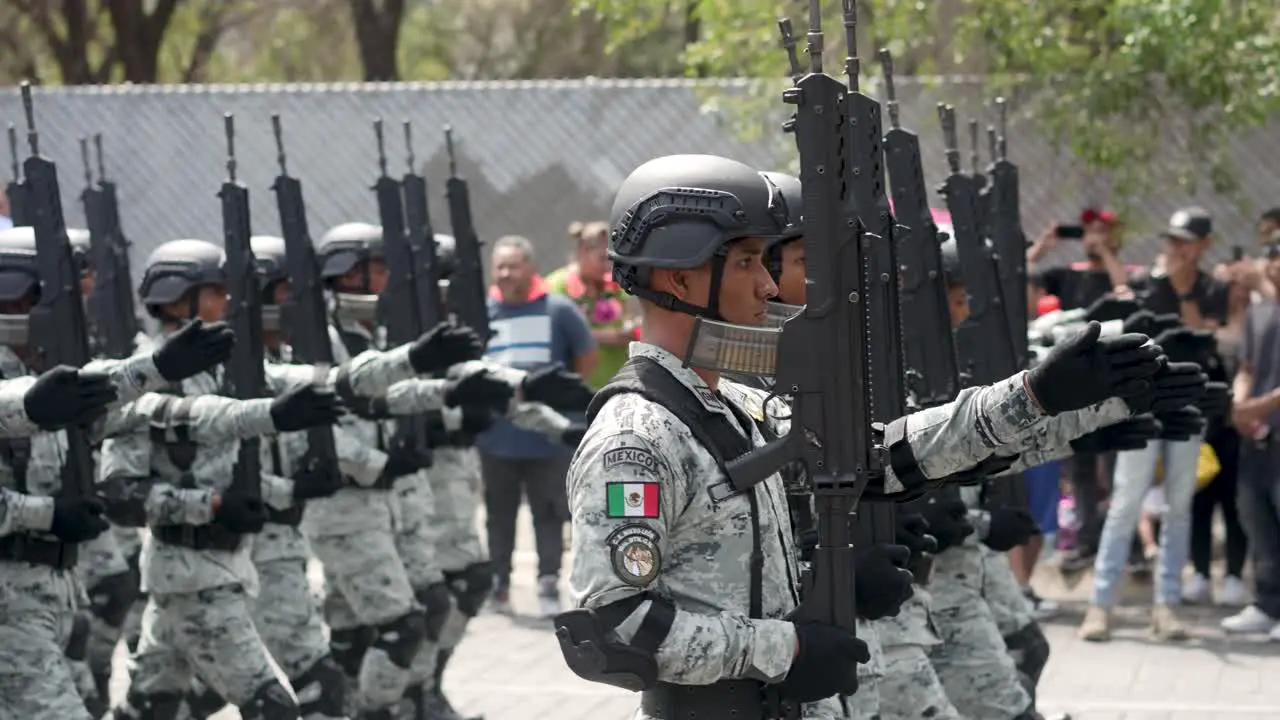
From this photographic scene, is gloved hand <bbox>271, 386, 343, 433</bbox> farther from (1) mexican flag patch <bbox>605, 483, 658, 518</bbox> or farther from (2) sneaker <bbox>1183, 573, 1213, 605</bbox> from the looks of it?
(2) sneaker <bbox>1183, 573, 1213, 605</bbox>

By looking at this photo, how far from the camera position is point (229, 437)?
7648 mm

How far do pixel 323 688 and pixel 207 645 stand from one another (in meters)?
0.58

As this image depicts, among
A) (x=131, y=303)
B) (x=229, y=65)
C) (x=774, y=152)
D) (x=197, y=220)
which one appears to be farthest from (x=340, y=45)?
(x=131, y=303)

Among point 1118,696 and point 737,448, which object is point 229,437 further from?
point 1118,696

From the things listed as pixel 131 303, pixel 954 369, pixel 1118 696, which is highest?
pixel 131 303

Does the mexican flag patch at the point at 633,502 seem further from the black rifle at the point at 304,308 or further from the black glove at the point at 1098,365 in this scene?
the black rifle at the point at 304,308

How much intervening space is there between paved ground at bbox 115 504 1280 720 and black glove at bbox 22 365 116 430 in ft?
10.3

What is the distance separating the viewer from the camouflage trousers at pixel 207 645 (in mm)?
7566

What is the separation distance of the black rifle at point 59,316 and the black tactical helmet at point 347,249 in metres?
2.26

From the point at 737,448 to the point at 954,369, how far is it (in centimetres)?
312

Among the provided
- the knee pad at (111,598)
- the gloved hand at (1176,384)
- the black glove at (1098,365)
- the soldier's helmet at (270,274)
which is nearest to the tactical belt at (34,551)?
the knee pad at (111,598)

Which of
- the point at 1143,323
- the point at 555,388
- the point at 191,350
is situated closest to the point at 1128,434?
the point at 1143,323

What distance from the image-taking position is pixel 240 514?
7.52 m

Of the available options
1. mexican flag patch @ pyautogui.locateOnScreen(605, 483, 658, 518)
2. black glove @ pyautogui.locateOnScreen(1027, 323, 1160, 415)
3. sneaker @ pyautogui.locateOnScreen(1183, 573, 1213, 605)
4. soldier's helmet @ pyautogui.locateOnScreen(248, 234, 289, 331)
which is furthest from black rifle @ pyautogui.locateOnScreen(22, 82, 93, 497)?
sneaker @ pyautogui.locateOnScreen(1183, 573, 1213, 605)
